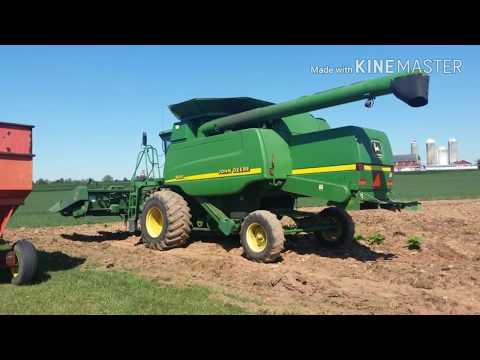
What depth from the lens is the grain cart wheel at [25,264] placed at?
6.59 metres

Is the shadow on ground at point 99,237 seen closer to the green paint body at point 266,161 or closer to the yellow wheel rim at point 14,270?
the green paint body at point 266,161

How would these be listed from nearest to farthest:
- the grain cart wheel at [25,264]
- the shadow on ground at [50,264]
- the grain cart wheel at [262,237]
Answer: the grain cart wheel at [25,264] < the shadow on ground at [50,264] < the grain cart wheel at [262,237]

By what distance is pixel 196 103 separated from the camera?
32.8 feet

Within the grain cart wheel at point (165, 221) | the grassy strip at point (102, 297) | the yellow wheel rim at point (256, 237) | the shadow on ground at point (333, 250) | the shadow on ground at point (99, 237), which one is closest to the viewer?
the grassy strip at point (102, 297)

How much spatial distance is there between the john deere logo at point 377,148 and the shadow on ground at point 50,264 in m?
5.73

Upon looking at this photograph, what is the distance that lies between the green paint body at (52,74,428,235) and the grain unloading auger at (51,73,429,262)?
20mm

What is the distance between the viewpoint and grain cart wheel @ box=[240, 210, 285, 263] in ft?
26.0

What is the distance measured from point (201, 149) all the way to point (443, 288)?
5487mm

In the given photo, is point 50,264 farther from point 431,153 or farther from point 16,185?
point 431,153

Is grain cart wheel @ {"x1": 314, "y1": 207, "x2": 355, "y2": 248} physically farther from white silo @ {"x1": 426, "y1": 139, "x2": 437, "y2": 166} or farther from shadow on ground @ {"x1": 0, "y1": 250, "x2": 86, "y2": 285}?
white silo @ {"x1": 426, "y1": 139, "x2": 437, "y2": 166}

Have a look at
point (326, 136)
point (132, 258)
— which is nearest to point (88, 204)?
point (132, 258)

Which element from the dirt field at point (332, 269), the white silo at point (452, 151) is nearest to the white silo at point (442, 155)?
the white silo at point (452, 151)

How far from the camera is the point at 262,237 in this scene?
27.6ft

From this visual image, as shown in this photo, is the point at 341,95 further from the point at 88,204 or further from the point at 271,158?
the point at 88,204
